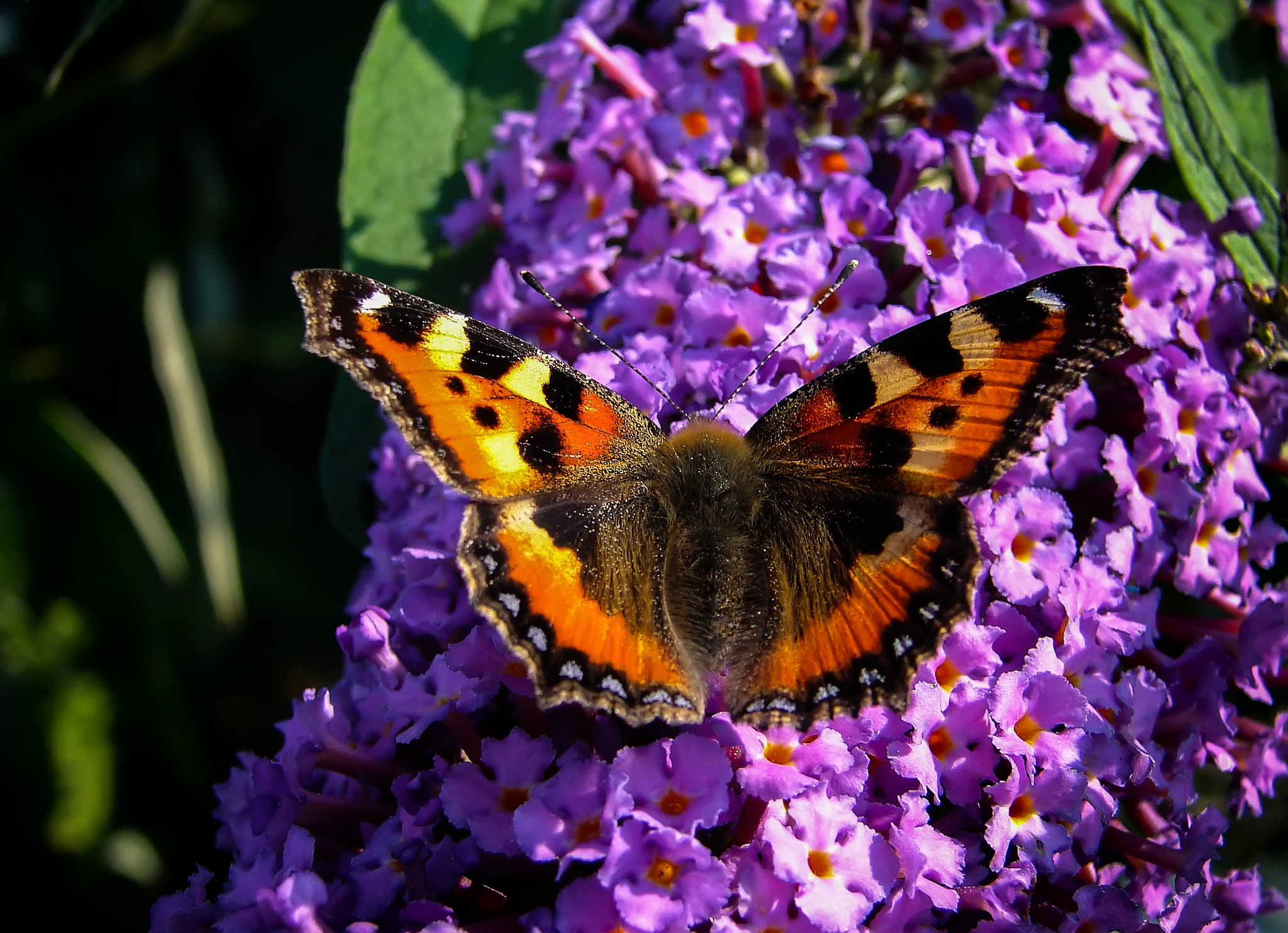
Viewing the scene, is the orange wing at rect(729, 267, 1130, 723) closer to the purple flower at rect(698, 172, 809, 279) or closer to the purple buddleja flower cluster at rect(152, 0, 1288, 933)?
the purple buddleja flower cluster at rect(152, 0, 1288, 933)

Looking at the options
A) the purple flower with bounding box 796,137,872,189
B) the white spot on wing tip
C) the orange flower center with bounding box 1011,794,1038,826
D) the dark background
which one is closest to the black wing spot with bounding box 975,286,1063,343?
the purple flower with bounding box 796,137,872,189

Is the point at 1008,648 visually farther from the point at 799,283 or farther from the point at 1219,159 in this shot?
the point at 1219,159

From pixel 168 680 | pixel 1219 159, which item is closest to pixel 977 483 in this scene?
pixel 1219 159

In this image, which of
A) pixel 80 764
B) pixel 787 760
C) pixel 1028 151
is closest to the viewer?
pixel 787 760

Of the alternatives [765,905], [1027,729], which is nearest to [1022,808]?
[1027,729]

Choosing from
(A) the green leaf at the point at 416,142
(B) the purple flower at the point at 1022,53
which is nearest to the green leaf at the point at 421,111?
(A) the green leaf at the point at 416,142

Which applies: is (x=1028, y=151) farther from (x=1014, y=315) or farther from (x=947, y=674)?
(x=947, y=674)
